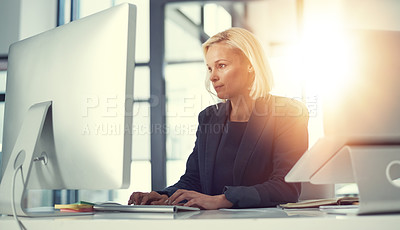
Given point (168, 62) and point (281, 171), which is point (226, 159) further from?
point (168, 62)

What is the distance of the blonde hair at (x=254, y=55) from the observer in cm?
192

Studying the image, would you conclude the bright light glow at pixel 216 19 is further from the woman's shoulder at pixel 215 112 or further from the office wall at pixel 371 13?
the woman's shoulder at pixel 215 112

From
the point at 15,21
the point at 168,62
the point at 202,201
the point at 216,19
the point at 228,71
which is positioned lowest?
the point at 202,201

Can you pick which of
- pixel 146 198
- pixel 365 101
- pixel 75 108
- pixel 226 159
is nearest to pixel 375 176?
pixel 365 101

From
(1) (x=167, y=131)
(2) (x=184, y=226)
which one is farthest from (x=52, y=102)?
(1) (x=167, y=131)

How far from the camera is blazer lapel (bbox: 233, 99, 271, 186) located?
5.78ft

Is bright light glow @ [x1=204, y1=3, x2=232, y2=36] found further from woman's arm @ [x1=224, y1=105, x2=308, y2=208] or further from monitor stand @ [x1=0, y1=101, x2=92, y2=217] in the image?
monitor stand @ [x1=0, y1=101, x2=92, y2=217]

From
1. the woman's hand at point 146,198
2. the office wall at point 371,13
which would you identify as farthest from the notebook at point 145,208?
the office wall at point 371,13

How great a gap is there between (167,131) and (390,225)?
8.90 feet

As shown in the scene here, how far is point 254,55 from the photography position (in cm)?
193

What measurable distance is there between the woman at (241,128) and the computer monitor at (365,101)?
2.57ft

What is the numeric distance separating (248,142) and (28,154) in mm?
1030

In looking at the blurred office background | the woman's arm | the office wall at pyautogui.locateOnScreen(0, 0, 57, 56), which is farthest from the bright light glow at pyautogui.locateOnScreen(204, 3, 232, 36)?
the woman's arm

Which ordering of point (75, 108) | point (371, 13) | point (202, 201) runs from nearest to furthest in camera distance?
point (75, 108) → point (202, 201) → point (371, 13)
